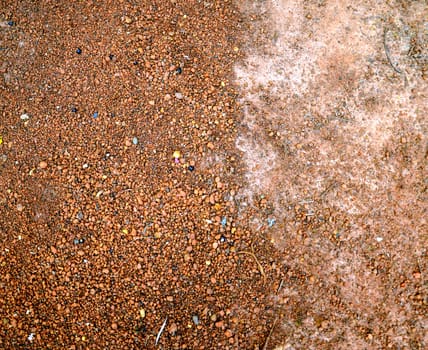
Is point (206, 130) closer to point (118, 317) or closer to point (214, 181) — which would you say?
point (214, 181)

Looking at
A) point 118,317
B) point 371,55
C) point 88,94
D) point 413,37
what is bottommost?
point 118,317

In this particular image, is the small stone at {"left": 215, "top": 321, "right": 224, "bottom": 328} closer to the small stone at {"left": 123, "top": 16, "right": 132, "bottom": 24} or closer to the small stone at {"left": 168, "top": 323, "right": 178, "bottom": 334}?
the small stone at {"left": 168, "top": 323, "right": 178, "bottom": 334}

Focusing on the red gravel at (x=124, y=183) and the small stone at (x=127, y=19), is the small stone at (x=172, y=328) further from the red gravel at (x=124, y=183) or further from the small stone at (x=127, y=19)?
the small stone at (x=127, y=19)

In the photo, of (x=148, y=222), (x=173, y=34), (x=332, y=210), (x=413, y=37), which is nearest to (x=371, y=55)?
(x=413, y=37)

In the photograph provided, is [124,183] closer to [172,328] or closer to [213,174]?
[213,174]

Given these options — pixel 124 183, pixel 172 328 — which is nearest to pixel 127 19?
pixel 124 183

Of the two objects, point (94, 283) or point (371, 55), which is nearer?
point (94, 283)

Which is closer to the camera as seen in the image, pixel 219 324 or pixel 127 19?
pixel 219 324

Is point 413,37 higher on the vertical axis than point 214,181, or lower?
higher

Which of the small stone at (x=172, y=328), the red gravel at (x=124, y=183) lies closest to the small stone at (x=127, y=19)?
the red gravel at (x=124, y=183)
